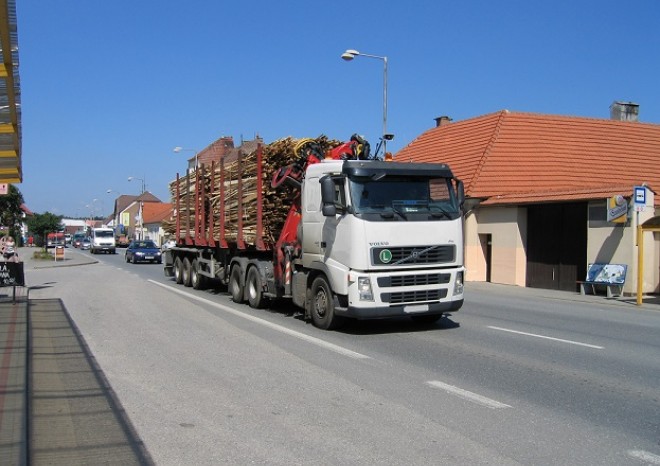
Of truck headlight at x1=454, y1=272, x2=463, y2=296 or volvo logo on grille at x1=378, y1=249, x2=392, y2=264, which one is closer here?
volvo logo on grille at x1=378, y1=249, x2=392, y2=264

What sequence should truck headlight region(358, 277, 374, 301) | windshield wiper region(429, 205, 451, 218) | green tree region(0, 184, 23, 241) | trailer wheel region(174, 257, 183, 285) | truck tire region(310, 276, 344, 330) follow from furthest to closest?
green tree region(0, 184, 23, 241) → trailer wheel region(174, 257, 183, 285) → truck tire region(310, 276, 344, 330) → windshield wiper region(429, 205, 451, 218) → truck headlight region(358, 277, 374, 301)

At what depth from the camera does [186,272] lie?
20.0 m

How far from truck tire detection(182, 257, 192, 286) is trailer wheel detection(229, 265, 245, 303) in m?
4.72

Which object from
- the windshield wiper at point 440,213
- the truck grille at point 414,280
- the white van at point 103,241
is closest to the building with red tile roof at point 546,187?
the windshield wiper at point 440,213

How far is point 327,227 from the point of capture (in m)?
10.4

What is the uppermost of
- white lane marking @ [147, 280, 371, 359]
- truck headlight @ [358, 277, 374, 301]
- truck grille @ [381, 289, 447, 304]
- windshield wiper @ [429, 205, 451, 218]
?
windshield wiper @ [429, 205, 451, 218]

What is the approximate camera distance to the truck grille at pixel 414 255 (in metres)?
9.77

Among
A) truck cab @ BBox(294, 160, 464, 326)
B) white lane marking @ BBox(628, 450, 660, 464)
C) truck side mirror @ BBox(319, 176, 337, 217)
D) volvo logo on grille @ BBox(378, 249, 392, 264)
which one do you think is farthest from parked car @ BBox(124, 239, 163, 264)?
white lane marking @ BBox(628, 450, 660, 464)

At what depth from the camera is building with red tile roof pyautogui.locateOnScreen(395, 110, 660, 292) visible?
19797 millimetres

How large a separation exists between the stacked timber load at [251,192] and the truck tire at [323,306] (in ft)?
7.80

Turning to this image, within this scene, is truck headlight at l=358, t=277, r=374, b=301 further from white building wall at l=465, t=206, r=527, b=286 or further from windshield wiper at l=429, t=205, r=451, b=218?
white building wall at l=465, t=206, r=527, b=286

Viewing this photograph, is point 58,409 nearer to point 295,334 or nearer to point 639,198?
point 295,334

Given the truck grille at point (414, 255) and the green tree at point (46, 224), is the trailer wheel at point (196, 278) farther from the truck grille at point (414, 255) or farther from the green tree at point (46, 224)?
the green tree at point (46, 224)

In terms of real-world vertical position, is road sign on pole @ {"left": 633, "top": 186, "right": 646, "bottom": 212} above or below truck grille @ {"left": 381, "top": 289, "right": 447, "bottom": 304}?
above
